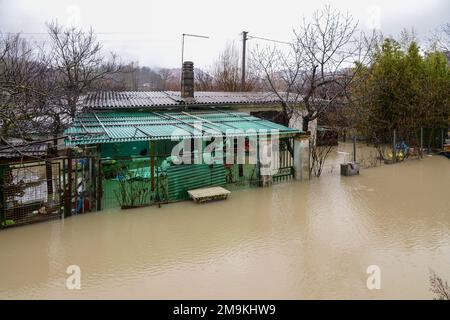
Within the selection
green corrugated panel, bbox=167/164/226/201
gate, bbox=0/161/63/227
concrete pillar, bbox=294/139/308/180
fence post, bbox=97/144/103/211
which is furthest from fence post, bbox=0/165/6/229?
concrete pillar, bbox=294/139/308/180

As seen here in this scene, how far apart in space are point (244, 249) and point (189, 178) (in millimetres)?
4206

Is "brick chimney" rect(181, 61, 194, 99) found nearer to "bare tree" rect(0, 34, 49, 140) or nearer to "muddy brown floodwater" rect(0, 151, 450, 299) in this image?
"bare tree" rect(0, 34, 49, 140)

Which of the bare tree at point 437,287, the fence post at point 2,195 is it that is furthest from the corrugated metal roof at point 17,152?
the bare tree at point 437,287

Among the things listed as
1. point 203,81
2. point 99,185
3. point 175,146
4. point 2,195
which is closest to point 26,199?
point 2,195

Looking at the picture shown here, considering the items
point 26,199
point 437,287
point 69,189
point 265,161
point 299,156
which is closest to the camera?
point 437,287

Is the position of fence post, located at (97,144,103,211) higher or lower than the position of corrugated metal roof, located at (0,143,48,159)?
lower

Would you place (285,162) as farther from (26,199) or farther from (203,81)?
(203,81)

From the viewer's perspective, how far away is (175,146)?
14.8 metres

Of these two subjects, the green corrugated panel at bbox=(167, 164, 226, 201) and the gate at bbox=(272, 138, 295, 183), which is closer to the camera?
the green corrugated panel at bbox=(167, 164, 226, 201)

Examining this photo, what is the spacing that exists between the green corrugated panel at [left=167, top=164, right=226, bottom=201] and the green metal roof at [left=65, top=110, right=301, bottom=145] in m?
0.99

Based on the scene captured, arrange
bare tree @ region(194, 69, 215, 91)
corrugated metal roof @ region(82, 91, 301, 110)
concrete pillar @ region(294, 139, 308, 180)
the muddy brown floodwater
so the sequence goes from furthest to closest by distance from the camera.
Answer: bare tree @ region(194, 69, 215, 91)
corrugated metal roof @ region(82, 91, 301, 110)
concrete pillar @ region(294, 139, 308, 180)
the muddy brown floodwater

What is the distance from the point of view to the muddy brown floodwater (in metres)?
6.16

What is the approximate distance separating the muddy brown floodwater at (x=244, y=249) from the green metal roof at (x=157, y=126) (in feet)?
6.69
